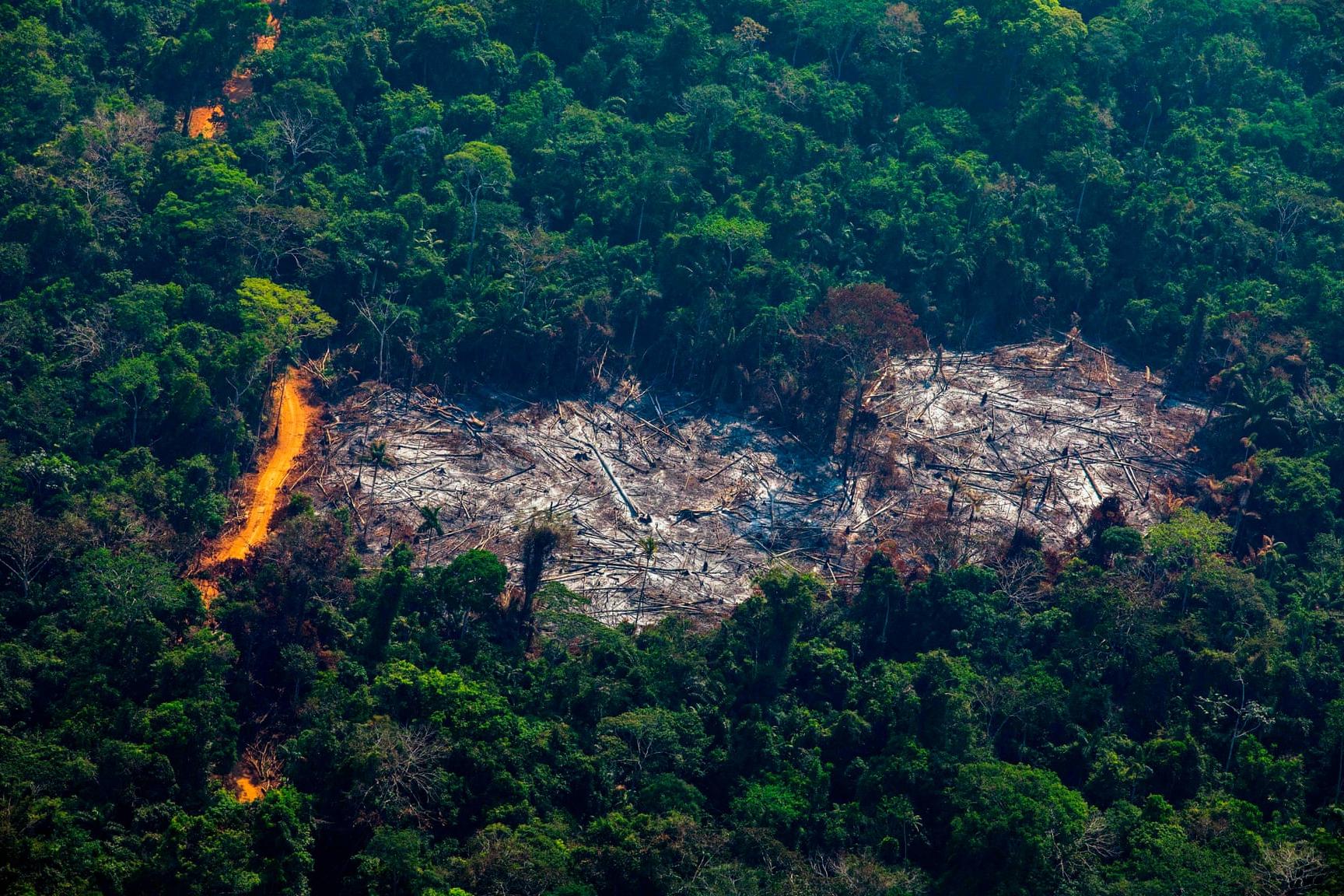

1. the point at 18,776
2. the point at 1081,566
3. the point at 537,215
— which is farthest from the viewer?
the point at 537,215

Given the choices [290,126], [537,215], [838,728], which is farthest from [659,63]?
[838,728]

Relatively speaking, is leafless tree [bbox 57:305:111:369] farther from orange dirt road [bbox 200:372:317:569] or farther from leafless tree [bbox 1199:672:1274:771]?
leafless tree [bbox 1199:672:1274:771]

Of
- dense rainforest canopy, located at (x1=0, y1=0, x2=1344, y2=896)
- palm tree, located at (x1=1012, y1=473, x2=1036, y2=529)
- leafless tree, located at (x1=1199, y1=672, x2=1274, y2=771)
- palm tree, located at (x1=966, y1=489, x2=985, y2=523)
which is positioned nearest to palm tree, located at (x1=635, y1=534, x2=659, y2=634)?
dense rainforest canopy, located at (x1=0, y1=0, x2=1344, y2=896)

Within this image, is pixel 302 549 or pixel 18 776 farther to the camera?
pixel 302 549

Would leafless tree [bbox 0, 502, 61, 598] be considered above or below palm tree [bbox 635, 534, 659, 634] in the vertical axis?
below

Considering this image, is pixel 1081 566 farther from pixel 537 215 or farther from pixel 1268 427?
pixel 537 215
